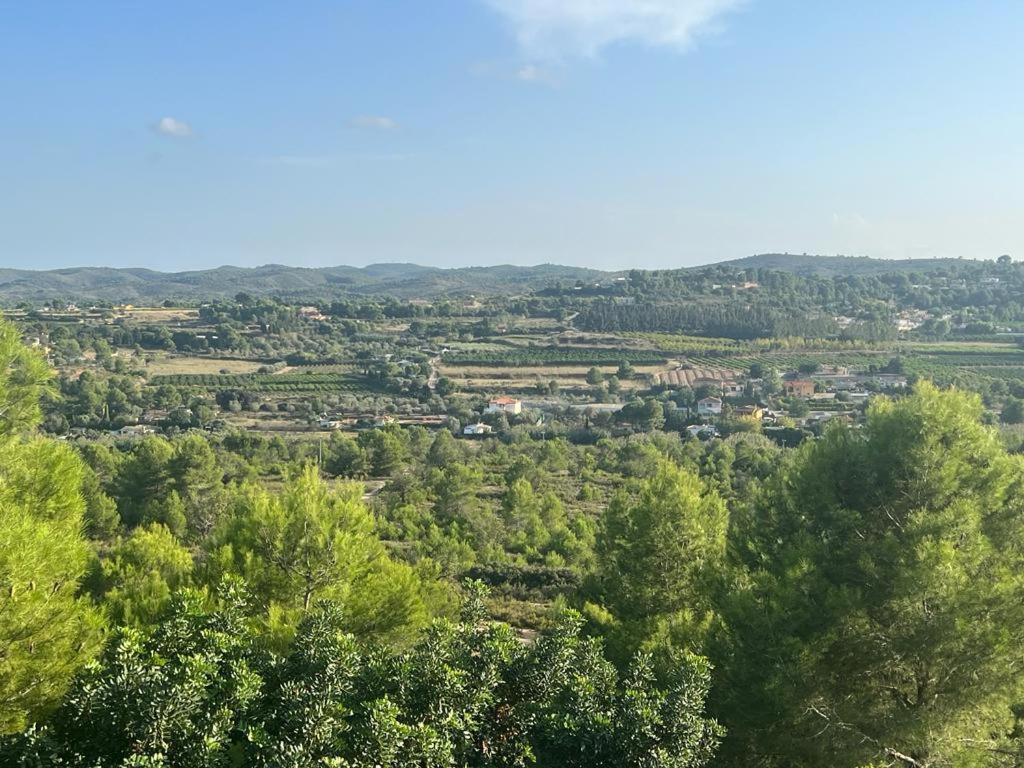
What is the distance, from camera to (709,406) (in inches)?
2275

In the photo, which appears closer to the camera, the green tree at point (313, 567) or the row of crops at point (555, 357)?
the green tree at point (313, 567)

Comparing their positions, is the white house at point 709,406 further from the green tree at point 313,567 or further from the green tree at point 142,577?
the green tree at point 313,567

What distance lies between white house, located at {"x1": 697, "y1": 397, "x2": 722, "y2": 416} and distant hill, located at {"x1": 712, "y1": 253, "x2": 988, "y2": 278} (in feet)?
369

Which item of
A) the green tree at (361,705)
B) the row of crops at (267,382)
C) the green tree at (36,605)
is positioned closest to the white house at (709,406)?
the row of crops at (267,382)

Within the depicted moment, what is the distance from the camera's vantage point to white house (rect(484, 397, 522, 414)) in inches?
2290

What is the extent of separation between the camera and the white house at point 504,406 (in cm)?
5817

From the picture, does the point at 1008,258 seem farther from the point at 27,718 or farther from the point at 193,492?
the point at 27,718

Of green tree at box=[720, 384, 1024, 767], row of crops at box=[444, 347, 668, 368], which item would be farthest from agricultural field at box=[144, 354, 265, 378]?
green tree at box=[720, 384, 1024, 767]

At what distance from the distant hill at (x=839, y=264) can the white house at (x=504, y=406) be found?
392 ft

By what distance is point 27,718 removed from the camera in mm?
6402

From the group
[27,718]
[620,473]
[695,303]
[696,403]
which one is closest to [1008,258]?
[695,303]

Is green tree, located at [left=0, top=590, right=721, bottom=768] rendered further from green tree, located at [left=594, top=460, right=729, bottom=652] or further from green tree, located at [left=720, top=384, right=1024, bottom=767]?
green tree, located at [left=594, top=460, right=729, bottom=652]

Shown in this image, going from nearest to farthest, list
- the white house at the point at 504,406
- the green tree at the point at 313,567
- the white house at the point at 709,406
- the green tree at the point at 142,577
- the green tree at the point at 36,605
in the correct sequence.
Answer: the green tree at the point at 36,605 → the green tree at the point at 142,577 → the green tree at the point at 313,567 → the white house at the point at 709,406 → the white house at the point at 504,406

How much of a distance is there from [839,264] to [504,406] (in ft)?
479
